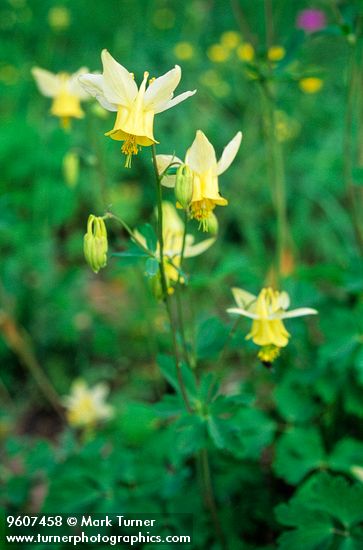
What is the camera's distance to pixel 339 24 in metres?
1.54

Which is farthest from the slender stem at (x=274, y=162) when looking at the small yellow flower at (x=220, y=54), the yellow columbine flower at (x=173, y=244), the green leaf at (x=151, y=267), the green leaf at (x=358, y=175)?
the small yellow flower at (x=220, y=54)

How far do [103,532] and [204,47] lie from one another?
3957 millimetres

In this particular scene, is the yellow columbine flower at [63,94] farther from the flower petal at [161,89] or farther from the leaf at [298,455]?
the leaf at [298,455]

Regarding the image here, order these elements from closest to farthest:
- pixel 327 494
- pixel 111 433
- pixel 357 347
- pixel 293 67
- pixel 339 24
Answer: pixel 327 494
pixel 339 24
pixel 357 347
pixel 293 67
pixel 111 433

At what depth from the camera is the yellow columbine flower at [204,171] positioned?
1069 millimetres

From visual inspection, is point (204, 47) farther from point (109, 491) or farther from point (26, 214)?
point (109, 491)

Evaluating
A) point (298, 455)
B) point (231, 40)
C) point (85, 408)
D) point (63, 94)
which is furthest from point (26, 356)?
point (231, 40)

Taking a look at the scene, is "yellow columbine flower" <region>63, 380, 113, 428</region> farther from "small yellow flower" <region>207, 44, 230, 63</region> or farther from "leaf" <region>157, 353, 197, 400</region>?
"small yellow flower" <region>207, 44, 230, 63</region>

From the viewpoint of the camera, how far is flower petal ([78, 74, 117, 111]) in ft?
3.28

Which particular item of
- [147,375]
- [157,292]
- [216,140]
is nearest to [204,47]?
[216,140]

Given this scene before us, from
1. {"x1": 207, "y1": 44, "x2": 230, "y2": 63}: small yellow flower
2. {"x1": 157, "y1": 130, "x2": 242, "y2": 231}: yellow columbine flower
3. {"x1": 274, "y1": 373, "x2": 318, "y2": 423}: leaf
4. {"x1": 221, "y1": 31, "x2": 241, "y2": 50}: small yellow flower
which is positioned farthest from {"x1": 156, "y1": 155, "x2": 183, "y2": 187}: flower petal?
{"x1": 221, "y1": 31, "x2": 241, "y2": 50}: small yellow flower

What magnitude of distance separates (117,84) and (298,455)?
1.15 meters

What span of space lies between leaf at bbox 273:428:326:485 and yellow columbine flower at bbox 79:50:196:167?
1008 millimetres

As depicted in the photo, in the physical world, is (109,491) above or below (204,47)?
below
